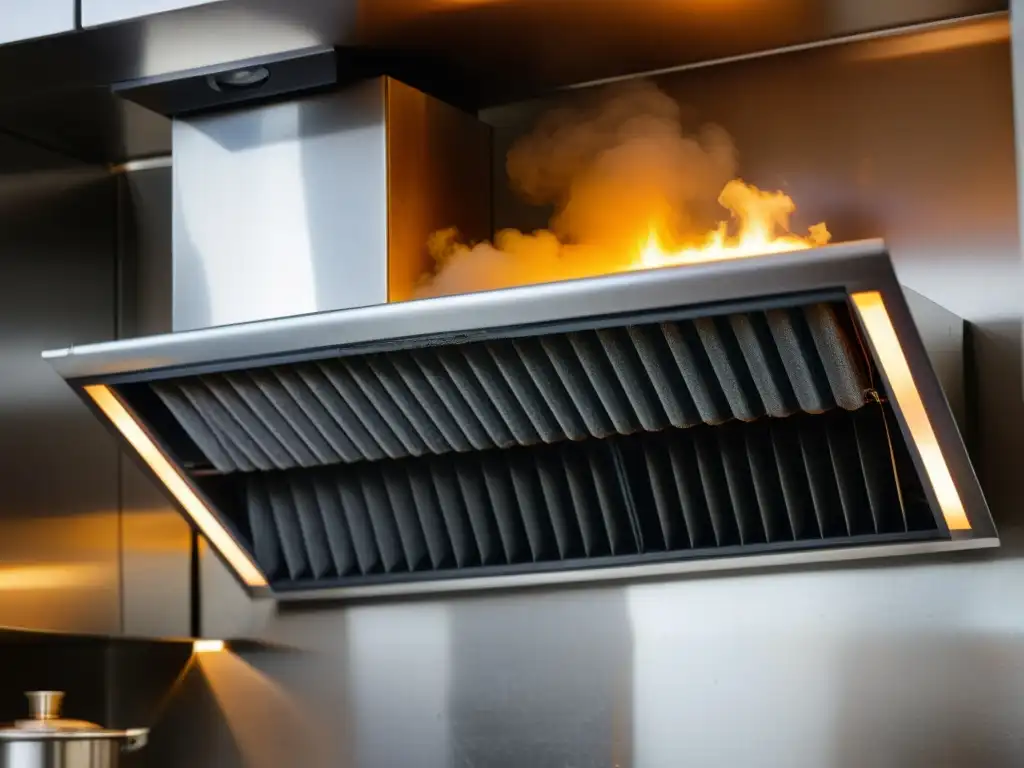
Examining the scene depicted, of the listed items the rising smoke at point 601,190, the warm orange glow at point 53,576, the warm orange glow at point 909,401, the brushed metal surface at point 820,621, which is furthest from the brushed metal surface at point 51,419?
the warm orange glow at point 909,401

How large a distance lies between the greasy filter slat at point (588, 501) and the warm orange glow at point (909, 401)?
0.05 metres

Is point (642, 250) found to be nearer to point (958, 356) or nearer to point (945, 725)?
point (958, 356)

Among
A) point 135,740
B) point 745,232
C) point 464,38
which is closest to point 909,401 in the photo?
point 745,232

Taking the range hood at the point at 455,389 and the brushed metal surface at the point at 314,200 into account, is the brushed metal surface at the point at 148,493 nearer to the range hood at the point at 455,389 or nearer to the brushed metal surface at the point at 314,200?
the range hood at the point at 455,389

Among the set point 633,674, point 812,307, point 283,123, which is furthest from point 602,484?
point 283,123

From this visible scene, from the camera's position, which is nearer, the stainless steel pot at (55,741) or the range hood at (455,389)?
the range hood at (455,389)

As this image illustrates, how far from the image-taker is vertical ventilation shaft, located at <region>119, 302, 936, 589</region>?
1.36 metres

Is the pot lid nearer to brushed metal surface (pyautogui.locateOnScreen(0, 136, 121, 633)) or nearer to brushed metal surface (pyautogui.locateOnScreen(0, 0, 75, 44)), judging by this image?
brushed metal surface (pyautogui.locateOnScreen(0, 136, 121, 633))

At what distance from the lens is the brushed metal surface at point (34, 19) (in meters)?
1.52

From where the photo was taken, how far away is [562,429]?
4.85 ft

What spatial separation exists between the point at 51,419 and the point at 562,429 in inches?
28.6

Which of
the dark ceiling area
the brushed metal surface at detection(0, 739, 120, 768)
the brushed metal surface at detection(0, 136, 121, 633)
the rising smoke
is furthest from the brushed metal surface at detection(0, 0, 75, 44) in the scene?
the brushed metal surface at detection(0, 739, 120, 768)

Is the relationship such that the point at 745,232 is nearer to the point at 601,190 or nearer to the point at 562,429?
the point at 601,190

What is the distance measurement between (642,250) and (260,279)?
0.41m
